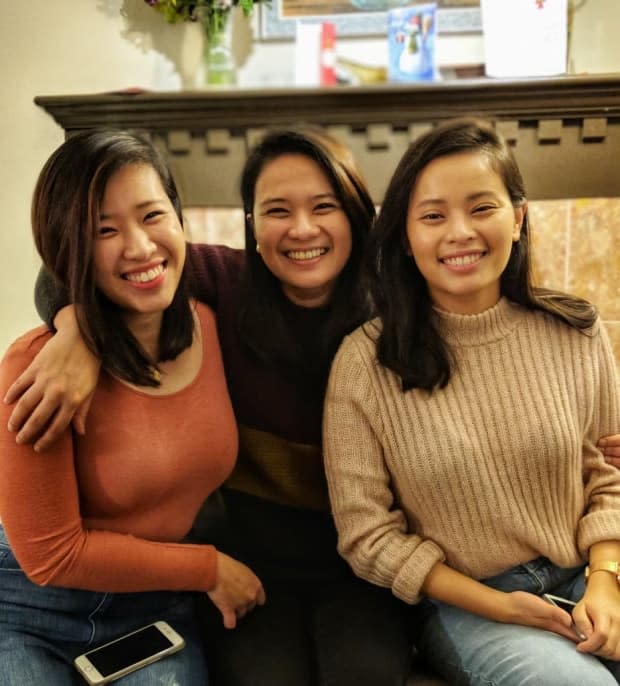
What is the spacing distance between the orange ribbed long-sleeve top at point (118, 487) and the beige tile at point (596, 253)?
941 mm

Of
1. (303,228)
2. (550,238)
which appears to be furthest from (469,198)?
(550,238)

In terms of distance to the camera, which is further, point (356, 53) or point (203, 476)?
point (356, 53)

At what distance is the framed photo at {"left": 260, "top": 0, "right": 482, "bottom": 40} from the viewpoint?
5.09 feet

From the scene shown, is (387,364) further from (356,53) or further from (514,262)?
(356,53)

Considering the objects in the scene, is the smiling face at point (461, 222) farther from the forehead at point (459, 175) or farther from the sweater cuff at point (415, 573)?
the sweater cuff at point (415, 573)

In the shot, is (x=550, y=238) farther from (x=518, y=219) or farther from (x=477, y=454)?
(x=477, y=454)

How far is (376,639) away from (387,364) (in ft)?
1.23

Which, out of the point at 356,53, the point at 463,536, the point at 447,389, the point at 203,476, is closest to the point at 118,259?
the point at 203,476

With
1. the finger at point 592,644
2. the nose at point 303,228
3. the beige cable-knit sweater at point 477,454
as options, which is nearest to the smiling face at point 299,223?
the nose at point 303,228

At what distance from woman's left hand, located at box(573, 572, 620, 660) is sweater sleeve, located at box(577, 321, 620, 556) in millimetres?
60

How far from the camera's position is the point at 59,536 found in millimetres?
897

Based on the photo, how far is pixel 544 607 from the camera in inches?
36.1

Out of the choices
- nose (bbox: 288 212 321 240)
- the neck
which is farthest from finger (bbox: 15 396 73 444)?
nose (bbox: 288 212 321 240)

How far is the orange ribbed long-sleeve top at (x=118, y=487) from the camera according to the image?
880mm
